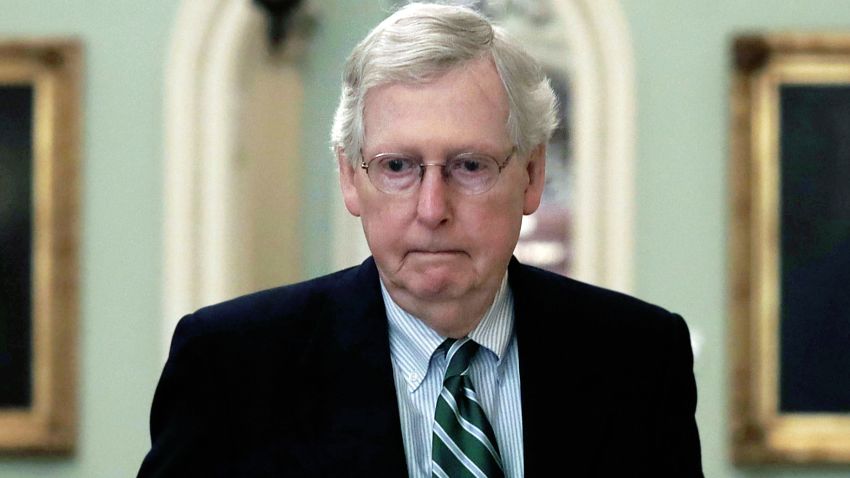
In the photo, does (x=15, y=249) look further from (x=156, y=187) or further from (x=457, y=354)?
(x=457, y=354)

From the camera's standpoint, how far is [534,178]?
1988 mm

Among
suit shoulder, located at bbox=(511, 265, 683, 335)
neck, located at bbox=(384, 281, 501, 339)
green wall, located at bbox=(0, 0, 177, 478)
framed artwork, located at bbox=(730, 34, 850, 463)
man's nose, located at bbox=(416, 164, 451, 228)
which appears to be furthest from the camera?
green wall, located at bbox=(0, 0, 177, 478)

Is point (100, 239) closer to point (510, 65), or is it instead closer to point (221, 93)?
point (221, 93)

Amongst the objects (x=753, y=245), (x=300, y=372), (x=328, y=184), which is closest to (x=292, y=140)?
(x=328, y=184)

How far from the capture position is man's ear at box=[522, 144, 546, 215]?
1973 millimetres

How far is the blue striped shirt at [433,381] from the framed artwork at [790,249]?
291 centimetres

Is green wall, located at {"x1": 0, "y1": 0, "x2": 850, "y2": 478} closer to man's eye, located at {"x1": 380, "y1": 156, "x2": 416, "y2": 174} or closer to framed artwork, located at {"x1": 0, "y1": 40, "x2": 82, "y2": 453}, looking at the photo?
framed artwork, located at {"x1": 0, "y1": 40, "x2": 82, "y2": 453}

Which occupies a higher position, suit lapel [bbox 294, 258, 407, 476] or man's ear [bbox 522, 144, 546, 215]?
man's ear [bbox 522, 144, 546, 215]

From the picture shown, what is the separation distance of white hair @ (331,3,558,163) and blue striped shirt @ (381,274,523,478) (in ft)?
0.85

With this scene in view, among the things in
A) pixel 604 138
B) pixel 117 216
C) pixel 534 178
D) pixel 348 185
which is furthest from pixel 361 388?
pixel 117 216

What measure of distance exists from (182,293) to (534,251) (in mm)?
1406

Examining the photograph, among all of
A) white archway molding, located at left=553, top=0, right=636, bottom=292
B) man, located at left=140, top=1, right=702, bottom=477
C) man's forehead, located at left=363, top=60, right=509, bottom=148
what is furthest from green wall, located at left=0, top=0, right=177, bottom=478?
man's forehead, located at left=363, top=60, right=509, bottom=148

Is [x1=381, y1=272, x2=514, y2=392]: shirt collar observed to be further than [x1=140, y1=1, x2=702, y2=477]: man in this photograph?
Yes

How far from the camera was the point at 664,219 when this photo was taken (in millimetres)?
4805
